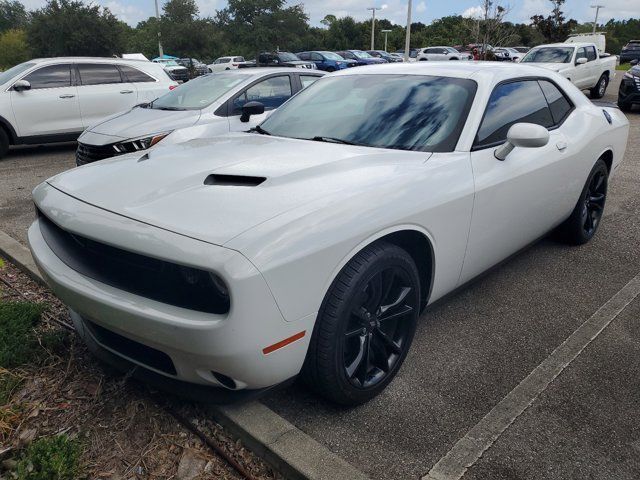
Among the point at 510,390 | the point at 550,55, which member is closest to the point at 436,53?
the point at 550,55

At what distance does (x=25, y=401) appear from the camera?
98.5 inches

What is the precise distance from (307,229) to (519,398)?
4.56 feet

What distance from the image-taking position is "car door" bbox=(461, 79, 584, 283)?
2977 millimetres

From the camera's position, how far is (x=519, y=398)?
2.59m

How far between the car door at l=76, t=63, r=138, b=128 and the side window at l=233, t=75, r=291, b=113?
3192 mm

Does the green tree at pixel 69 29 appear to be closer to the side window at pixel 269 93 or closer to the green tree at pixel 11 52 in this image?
the green tree at pixel 11 52

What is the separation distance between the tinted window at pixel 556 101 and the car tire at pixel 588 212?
22.2 inches

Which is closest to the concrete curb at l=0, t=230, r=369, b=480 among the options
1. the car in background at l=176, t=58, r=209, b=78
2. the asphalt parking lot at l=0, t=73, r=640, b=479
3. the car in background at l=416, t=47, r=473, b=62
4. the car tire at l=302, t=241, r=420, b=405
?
the asphalt parking lot at l=0, t=73, r=640, b=479

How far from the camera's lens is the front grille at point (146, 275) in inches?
77.2

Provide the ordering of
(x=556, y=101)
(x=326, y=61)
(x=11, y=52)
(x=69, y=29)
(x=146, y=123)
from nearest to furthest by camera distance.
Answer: (x=556, y=101) < (x=146, y=123) < (x=69, y=29) < (x=11, y=52) < (x=326, y=61)

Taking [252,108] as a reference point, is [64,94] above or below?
below

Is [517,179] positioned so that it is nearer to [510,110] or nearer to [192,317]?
[510,110]

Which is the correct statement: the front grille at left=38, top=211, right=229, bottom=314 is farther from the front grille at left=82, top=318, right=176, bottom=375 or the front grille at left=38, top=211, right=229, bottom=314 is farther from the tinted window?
the tinted window

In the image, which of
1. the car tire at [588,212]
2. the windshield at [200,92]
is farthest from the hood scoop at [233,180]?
the windshield at [200,92]
